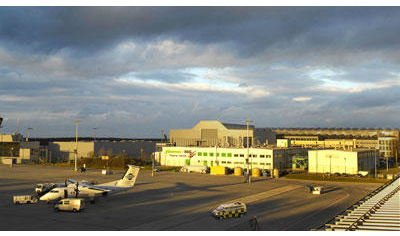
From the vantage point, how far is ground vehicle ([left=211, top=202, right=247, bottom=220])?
118ft

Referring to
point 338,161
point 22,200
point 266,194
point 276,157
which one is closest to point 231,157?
point 276,157

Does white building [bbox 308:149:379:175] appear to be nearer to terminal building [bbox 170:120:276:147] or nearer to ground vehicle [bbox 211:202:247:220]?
terminal building [bbox 170:120:276:147]

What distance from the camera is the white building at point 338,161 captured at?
8669 centimetres

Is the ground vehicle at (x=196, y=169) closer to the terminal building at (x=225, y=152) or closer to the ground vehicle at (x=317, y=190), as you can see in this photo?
the terminal building at (x=225, y=152)

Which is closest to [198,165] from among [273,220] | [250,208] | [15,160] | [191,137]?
[191,137]

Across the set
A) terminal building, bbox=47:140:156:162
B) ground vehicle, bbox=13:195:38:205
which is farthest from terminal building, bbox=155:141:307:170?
ground vehicle, bbox=13:195:38:205

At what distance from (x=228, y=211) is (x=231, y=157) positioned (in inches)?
2419

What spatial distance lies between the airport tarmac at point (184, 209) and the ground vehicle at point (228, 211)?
0.79 meters

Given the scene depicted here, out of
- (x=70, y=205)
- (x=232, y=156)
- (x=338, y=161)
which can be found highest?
(x=232, y=156)

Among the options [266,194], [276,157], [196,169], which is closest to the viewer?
[266,194]

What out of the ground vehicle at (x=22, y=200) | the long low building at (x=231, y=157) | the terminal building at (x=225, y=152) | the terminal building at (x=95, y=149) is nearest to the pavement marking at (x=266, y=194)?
the terminal building at (x=225, y=152)

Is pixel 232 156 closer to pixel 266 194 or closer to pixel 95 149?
pixel 266 194

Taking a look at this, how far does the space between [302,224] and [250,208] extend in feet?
31.5

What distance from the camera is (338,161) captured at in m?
88.5
